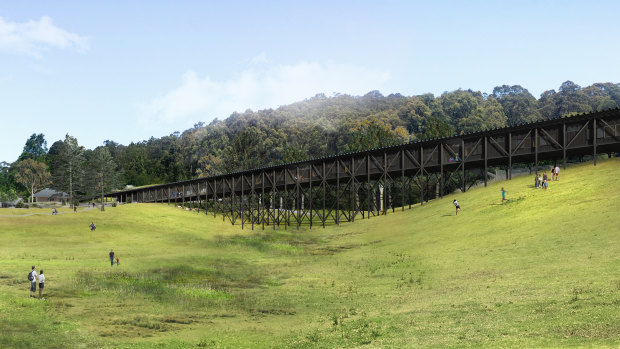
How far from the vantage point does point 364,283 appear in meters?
30.7

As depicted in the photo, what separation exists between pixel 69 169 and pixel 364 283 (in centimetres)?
11212

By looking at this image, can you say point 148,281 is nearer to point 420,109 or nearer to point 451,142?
point 451,142

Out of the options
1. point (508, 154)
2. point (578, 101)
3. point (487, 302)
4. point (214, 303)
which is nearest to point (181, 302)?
point (214, 303)

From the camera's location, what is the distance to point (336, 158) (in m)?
72.0

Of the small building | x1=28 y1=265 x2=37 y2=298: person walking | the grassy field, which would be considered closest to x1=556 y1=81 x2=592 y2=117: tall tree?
the grassy field

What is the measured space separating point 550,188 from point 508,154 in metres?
10.2

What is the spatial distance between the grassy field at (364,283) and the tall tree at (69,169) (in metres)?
73.6

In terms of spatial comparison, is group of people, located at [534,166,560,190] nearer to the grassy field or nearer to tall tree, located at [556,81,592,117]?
the grassy field

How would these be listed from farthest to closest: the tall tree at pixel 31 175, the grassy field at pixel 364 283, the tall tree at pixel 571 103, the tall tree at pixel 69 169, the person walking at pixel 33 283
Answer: the tall tree at pixel 31 175, the tall tree at pixel 571 103, the tall tree at pixel 69 169, the person walking at pixel 33 283, the grassy field at pixel 364 283

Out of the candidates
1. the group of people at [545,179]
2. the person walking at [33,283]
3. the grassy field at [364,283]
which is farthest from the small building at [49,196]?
the group of people at [545,179]

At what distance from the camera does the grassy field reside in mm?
19078

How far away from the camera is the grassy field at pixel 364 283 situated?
751 inches

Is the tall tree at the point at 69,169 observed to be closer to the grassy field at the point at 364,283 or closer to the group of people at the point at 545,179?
the grassy field at the point at 364,283

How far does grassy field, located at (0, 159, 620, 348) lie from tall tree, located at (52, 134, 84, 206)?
73.6 meters
